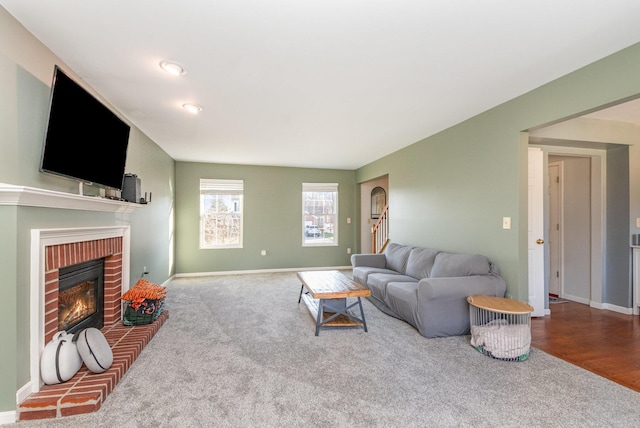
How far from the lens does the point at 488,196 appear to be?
3.36 metres

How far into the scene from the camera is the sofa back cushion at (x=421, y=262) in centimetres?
393

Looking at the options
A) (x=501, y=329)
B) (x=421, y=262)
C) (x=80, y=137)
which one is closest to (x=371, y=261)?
(x=421, y=262)

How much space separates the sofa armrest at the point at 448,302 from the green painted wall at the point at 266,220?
4170 mm

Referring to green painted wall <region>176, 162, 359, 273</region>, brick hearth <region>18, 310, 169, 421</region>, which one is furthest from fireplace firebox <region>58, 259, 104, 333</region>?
green painted wall <region>176, 162, 359, 273</region>

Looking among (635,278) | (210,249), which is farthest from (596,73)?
(210,249)

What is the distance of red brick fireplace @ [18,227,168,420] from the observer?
1858 millimetres

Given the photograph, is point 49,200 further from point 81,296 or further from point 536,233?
point 536,233

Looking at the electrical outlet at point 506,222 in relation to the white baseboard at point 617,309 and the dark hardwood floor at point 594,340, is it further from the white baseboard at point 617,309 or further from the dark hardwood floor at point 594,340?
the white baseboard at point 617,309

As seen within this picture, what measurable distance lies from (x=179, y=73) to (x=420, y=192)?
356 centimetres

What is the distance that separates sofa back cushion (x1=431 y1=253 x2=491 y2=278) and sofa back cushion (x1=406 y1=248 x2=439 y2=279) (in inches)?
10.7

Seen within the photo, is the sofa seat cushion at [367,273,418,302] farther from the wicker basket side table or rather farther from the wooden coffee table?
the wicker basket side table

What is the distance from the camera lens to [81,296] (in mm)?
2723

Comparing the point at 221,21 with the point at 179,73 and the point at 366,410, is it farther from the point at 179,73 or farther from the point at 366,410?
the point at 366,410

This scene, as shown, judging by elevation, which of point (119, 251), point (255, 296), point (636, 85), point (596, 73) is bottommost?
point (255, 296)
